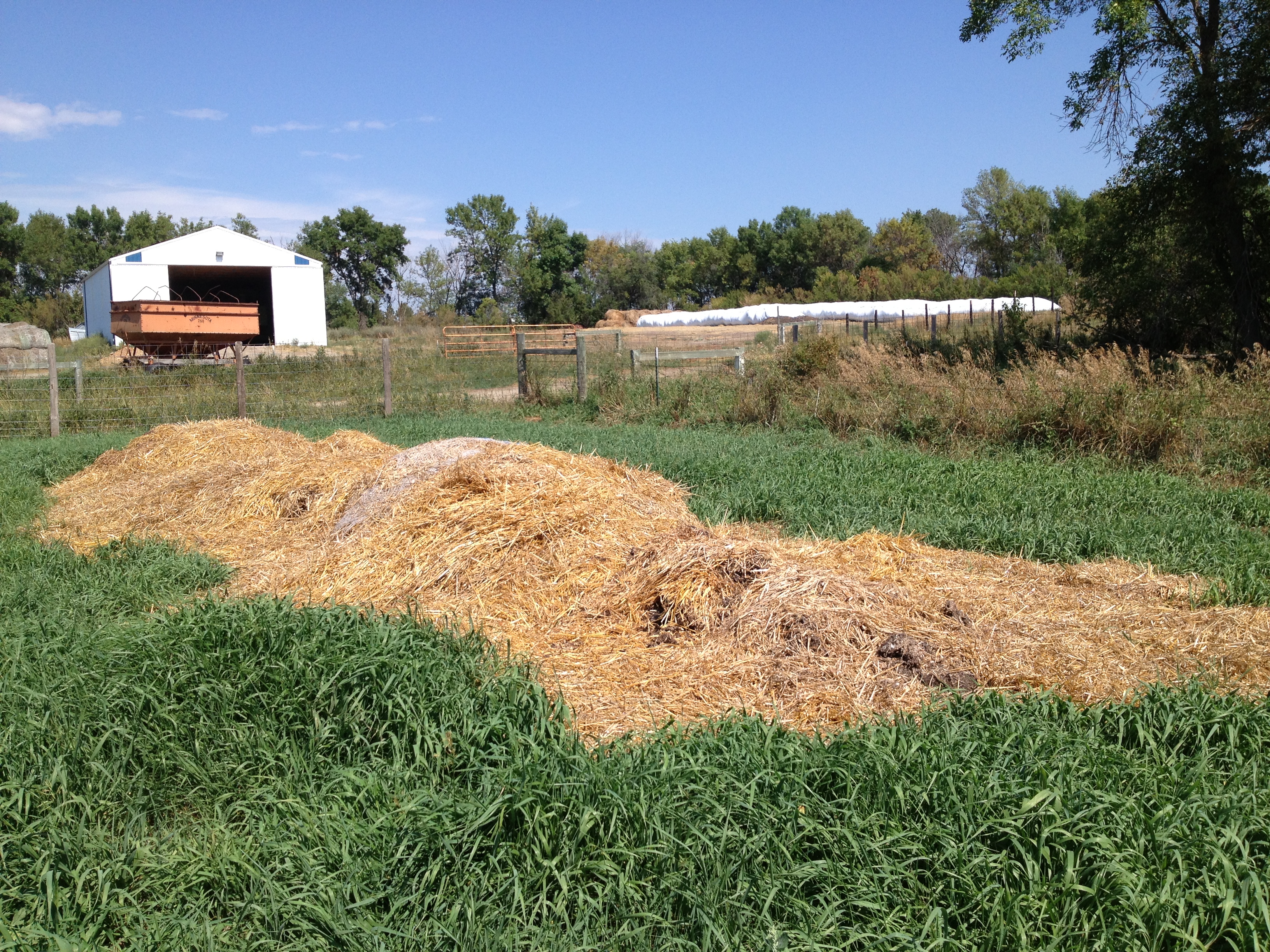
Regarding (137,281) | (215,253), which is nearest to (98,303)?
(137,281)

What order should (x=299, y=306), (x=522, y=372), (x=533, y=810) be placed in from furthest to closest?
(x=299, y=306)
(x=522, y=372)
(x=533, y=810)

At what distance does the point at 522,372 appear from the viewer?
63.8 ft

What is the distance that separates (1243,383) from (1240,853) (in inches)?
423

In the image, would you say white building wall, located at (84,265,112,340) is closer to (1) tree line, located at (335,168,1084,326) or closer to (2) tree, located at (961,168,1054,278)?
(1) tree line, located at (335,168,1084,326)

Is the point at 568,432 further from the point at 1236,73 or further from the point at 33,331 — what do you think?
the point at 33,331

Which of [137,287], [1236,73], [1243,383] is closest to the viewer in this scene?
[1243,383]

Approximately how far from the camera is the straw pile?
4547mm

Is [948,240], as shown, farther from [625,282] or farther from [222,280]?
[222,280]

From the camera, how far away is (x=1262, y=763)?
11.7 ft

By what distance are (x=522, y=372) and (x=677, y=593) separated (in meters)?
14.6

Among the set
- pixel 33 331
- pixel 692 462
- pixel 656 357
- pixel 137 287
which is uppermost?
pixel 137 287

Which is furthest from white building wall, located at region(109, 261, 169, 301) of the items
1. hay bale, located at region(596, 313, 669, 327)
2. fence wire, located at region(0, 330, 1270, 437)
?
hay bale, located at region(596, 313, 669, 327)

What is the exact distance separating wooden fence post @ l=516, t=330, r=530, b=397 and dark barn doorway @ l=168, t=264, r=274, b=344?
72.0 ft

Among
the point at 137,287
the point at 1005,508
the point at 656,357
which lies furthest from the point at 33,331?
the point at 1005,508
